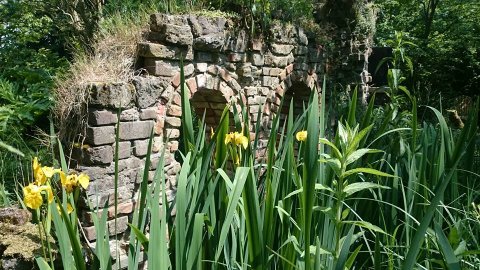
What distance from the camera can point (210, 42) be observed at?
4082mm

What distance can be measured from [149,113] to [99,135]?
45 centimetres

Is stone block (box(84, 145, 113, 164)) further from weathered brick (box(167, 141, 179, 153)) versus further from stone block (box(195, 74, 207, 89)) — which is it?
stone block (box(195, 74, 207, 89))

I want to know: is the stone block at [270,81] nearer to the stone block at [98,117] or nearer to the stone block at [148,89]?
the stone block at [148,89]

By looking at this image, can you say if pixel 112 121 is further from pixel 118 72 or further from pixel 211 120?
pixel 211 120

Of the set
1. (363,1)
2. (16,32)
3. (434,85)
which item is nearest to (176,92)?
(363,1)

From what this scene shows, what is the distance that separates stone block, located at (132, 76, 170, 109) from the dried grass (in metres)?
0.08

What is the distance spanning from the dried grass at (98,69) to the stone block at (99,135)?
88mm

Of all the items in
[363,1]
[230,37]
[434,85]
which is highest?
[363,1]

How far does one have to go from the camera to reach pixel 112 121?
3299 millimetres

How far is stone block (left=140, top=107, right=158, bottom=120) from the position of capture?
3526 mm

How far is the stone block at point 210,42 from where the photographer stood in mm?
3996

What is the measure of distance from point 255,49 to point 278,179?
10.8 ft

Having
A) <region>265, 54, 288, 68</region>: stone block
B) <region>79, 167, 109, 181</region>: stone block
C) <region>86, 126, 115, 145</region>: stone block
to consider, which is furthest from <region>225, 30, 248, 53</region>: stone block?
<region>79, 167, 109, 181</region>: stone block

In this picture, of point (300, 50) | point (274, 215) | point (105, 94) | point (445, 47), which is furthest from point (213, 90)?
point (445, 47)
